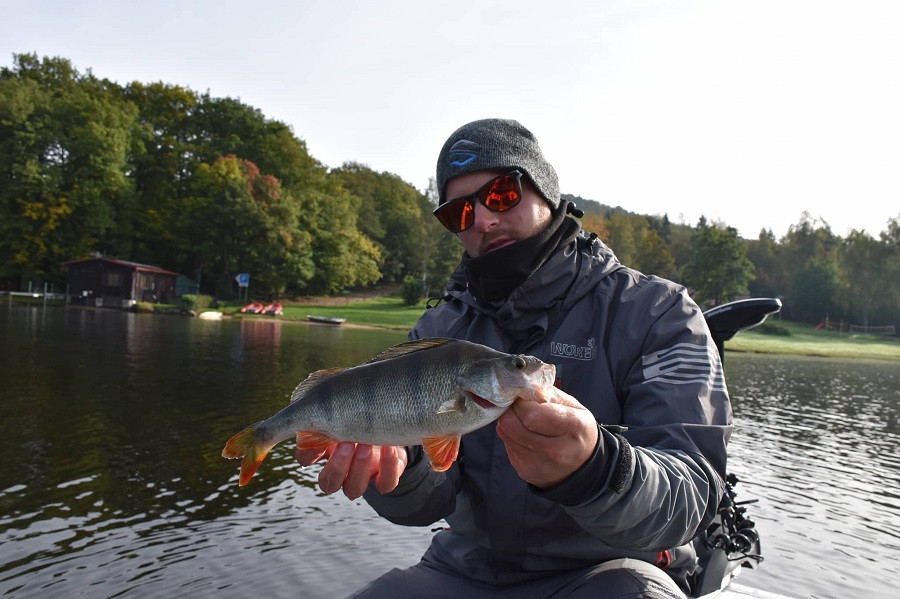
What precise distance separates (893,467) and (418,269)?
71.3 m

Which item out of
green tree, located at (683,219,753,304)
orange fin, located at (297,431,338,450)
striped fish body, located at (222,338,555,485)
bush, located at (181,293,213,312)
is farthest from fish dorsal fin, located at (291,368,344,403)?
green tree, located at (683,219,753,304)

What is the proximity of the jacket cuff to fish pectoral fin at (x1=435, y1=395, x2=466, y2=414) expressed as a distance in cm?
45

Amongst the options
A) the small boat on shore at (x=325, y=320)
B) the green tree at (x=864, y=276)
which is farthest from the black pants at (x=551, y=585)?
the green tree at (x=864, y=276)

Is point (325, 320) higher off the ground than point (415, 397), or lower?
lower

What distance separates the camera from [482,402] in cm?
242

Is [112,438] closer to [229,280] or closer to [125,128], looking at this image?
[229,280]

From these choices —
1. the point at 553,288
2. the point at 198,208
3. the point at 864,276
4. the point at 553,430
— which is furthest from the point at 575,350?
the point at 864,276

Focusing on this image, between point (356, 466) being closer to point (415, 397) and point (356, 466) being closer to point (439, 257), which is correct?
point (415, 397)

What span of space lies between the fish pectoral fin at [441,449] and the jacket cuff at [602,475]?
464mm

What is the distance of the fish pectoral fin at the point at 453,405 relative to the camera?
251cm

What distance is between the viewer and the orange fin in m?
3.04

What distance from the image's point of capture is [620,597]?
271cm

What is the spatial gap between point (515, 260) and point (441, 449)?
1195 mm

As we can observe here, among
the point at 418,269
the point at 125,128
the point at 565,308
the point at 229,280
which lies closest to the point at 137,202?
the point at 125,128
